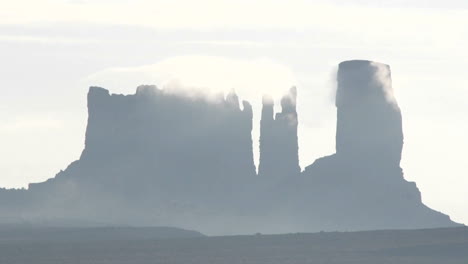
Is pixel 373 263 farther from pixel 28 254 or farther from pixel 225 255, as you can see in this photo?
pixel 28 254

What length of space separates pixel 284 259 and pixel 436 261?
14884mm

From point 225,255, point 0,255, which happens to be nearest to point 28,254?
point 0,255

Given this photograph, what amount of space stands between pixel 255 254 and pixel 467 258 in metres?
22.8

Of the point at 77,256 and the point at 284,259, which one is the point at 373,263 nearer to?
the point at 284,259

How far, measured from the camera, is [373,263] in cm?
17662

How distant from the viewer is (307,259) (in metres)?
187

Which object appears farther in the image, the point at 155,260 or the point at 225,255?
the point at 225,255

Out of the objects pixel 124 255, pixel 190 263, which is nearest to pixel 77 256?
pixel 124 255

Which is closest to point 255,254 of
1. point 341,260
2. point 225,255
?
point 225,255

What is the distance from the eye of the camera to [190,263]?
176 m

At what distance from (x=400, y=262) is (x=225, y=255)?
26868mm

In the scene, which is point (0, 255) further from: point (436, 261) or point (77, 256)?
point (436, 261)

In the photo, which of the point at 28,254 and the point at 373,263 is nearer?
the point at 373,263

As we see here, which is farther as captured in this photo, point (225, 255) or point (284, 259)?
point (225, 255)
